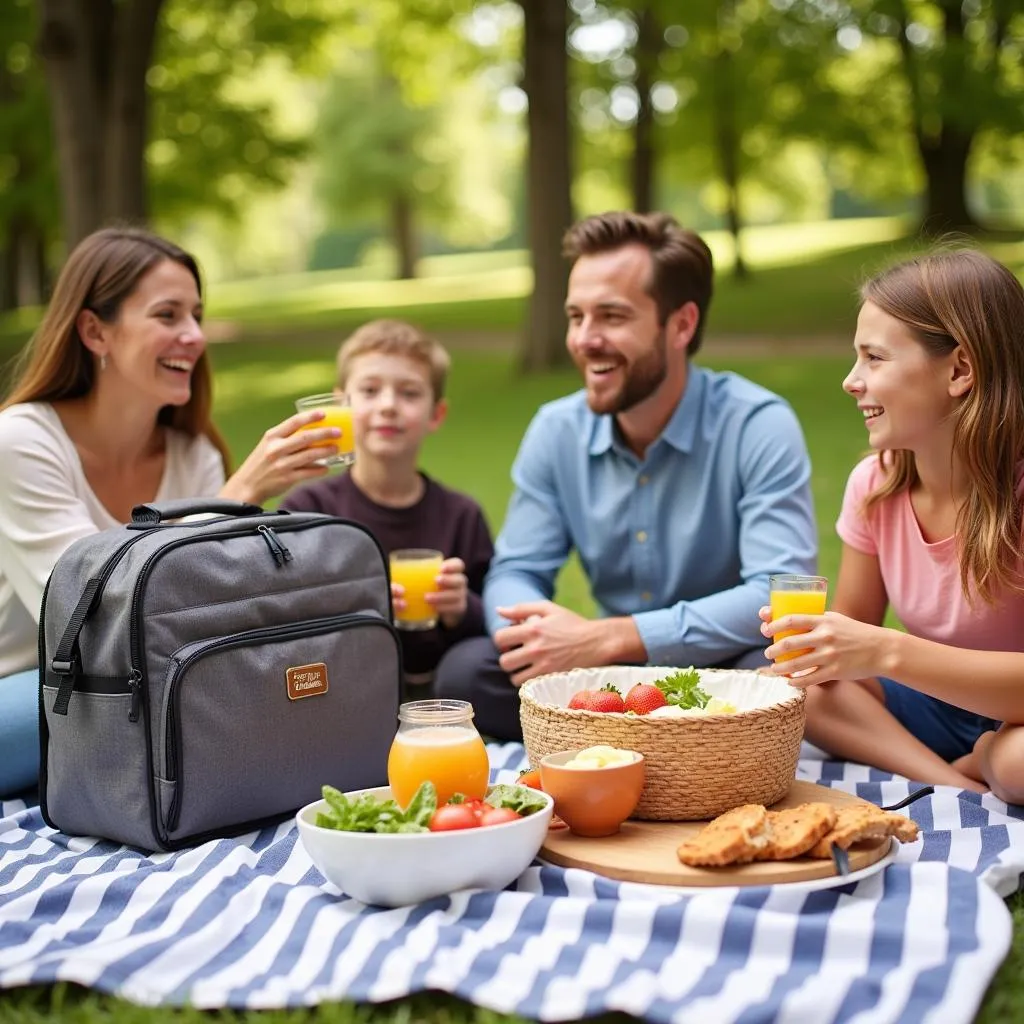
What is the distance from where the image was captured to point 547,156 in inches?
533

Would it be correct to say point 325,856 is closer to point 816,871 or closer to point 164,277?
point 816,871

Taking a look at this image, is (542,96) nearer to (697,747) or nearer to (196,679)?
(196,679)

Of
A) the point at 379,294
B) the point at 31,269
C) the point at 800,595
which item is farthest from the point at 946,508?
the point at 31,269

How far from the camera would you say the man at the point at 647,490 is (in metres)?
4.03

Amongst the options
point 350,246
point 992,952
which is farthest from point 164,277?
point 350,246

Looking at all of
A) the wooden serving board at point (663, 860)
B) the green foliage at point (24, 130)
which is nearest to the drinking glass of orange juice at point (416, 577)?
the wooden serving board at point (663, 860)

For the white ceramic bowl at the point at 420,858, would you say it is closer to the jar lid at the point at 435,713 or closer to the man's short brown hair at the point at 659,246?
the jar lid at the point at 435,713

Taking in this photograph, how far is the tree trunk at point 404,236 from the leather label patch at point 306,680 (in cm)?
3232

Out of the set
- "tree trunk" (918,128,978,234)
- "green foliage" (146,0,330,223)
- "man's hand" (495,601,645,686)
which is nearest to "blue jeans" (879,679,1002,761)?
"man's hand" (495,601,645,686)

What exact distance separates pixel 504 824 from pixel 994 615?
149 centimetres

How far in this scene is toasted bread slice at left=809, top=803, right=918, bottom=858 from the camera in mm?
2740

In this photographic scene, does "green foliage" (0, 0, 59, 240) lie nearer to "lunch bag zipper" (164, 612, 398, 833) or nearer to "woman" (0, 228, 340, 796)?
"woman" (0, 228, 340, 796)

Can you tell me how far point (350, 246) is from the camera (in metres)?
53.2

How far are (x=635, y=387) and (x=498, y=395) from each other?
32.0 feet
